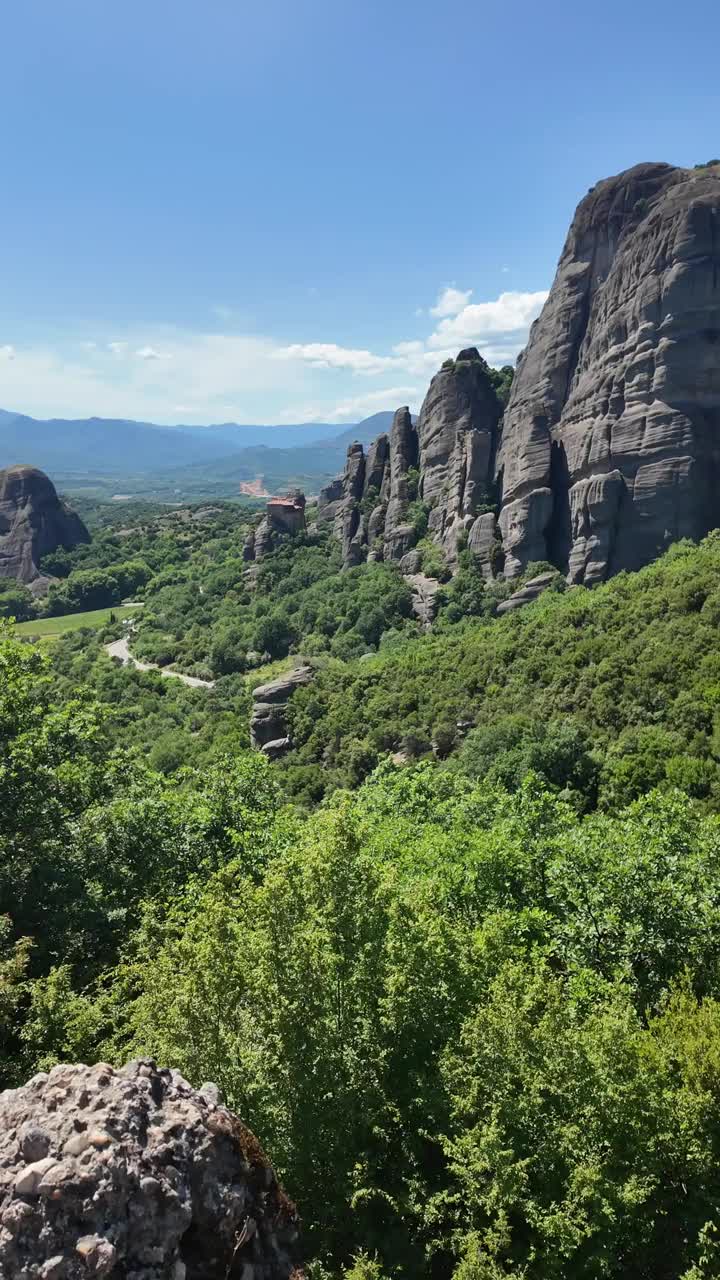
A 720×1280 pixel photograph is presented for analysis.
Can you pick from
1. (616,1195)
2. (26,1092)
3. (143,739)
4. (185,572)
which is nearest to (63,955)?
(26,1092)

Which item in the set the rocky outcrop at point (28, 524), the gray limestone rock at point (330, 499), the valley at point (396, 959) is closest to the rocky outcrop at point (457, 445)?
the valley at point (396, 959)

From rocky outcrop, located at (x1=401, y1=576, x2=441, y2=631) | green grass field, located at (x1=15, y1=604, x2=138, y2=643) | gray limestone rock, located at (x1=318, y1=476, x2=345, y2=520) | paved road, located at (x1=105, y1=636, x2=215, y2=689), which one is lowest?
paved road, located at (x1=105, y1=636, x2=215, y2=689)

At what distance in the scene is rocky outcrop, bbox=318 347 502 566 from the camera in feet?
284

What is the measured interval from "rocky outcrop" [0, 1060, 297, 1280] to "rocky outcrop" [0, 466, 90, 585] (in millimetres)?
150540

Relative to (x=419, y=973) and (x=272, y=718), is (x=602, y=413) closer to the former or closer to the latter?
(x=272, y=718)

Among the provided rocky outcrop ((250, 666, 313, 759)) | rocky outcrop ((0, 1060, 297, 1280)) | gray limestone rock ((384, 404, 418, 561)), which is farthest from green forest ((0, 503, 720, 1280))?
gray limestone rock ((384, 404, 418, 561))

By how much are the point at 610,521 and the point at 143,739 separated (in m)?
47.2

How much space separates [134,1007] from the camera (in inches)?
492

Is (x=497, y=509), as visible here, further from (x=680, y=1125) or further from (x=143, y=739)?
(x=680, y=1125)

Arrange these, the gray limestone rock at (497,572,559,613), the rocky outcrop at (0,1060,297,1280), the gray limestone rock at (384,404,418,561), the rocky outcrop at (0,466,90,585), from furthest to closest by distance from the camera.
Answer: the rocky outcrop at (0,466,90,585), the gray limestone rock at (384,404,418,561), the gray limestone rock at (497,572,559,613), the rocky outcrop at (0,1060,297,1280)

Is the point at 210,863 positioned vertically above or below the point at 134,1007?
below

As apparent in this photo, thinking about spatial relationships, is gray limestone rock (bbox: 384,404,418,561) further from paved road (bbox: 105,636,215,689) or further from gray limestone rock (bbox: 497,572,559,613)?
paved road (bbox: 105,636,215,689)

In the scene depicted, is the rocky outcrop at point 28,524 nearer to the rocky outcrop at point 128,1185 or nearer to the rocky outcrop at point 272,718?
the rocky outcrop at point 272,718

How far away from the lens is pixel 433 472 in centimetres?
9525
